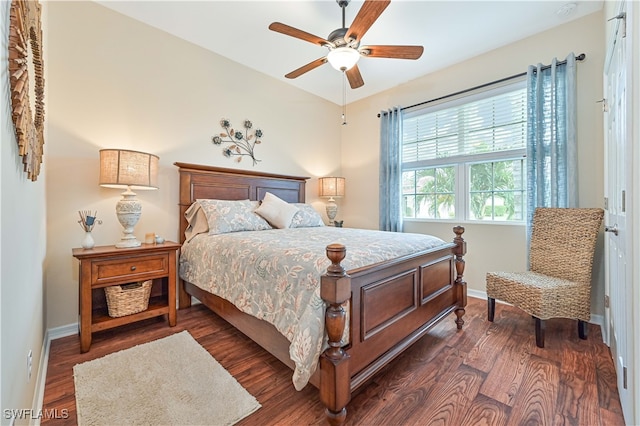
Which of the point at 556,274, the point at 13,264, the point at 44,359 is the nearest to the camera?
the point at 13,264

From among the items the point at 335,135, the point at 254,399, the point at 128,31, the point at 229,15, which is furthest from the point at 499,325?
the point at 128,31

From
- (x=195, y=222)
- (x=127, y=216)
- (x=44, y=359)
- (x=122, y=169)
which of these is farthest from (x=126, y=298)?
(x=122, y=169)

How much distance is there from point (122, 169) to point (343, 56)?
2022 millimetres

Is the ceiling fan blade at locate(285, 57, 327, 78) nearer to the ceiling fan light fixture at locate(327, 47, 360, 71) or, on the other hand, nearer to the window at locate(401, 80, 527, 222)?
the ceiling fan light fixture at locate(327, 47, 360, 71)

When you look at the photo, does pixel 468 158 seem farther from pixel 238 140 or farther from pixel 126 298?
pixel 126 298

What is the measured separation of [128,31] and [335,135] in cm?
303

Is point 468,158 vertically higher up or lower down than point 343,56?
lower down

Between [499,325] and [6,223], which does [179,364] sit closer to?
[6,223]

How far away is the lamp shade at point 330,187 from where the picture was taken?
13.9 ft

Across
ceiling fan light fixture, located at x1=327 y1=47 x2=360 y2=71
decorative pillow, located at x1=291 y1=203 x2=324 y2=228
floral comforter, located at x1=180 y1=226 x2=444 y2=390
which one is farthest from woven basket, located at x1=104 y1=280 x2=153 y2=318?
ceiling fan light fixture, located at x1=327 y1=47 x2=360 y2=71

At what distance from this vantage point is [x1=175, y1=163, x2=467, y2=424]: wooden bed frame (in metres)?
1.29

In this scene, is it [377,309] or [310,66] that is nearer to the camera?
[377,309]

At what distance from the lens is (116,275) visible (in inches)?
84.2

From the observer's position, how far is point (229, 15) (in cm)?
261
